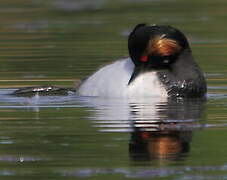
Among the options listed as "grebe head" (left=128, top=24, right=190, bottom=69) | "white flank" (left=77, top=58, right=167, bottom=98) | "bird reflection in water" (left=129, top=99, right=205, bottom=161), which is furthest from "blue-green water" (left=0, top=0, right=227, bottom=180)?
"grebe head" (left=128, top=24, right=190, bottom=69)

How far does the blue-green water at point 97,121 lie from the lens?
8016 mm

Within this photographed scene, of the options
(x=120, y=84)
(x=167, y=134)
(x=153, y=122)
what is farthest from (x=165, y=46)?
(x=167, y=134)

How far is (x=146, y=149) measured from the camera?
8727mm

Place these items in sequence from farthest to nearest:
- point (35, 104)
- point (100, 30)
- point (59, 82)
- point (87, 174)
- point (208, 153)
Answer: point (100, 30) < point (59, 82) < point (35, 104) < point (208, 153) < point (87, 174)

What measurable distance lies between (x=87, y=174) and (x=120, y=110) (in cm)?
316

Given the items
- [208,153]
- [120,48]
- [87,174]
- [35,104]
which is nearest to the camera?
[87,174]

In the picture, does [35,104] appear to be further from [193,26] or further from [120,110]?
[193,26]

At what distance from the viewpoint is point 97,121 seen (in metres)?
10.1

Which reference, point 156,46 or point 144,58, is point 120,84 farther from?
point 156,46

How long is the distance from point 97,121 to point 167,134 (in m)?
0.97

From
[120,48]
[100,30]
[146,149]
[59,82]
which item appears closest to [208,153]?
[146,149]

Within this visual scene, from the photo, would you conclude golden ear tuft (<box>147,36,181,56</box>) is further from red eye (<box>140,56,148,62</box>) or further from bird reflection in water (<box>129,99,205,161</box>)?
bird reflection in water (<box>129,99,205,161</box>)

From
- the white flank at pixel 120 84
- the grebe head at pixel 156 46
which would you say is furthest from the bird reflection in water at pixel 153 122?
the grebe head at pixel 156 46

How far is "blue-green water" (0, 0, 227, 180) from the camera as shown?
26.3 feet
